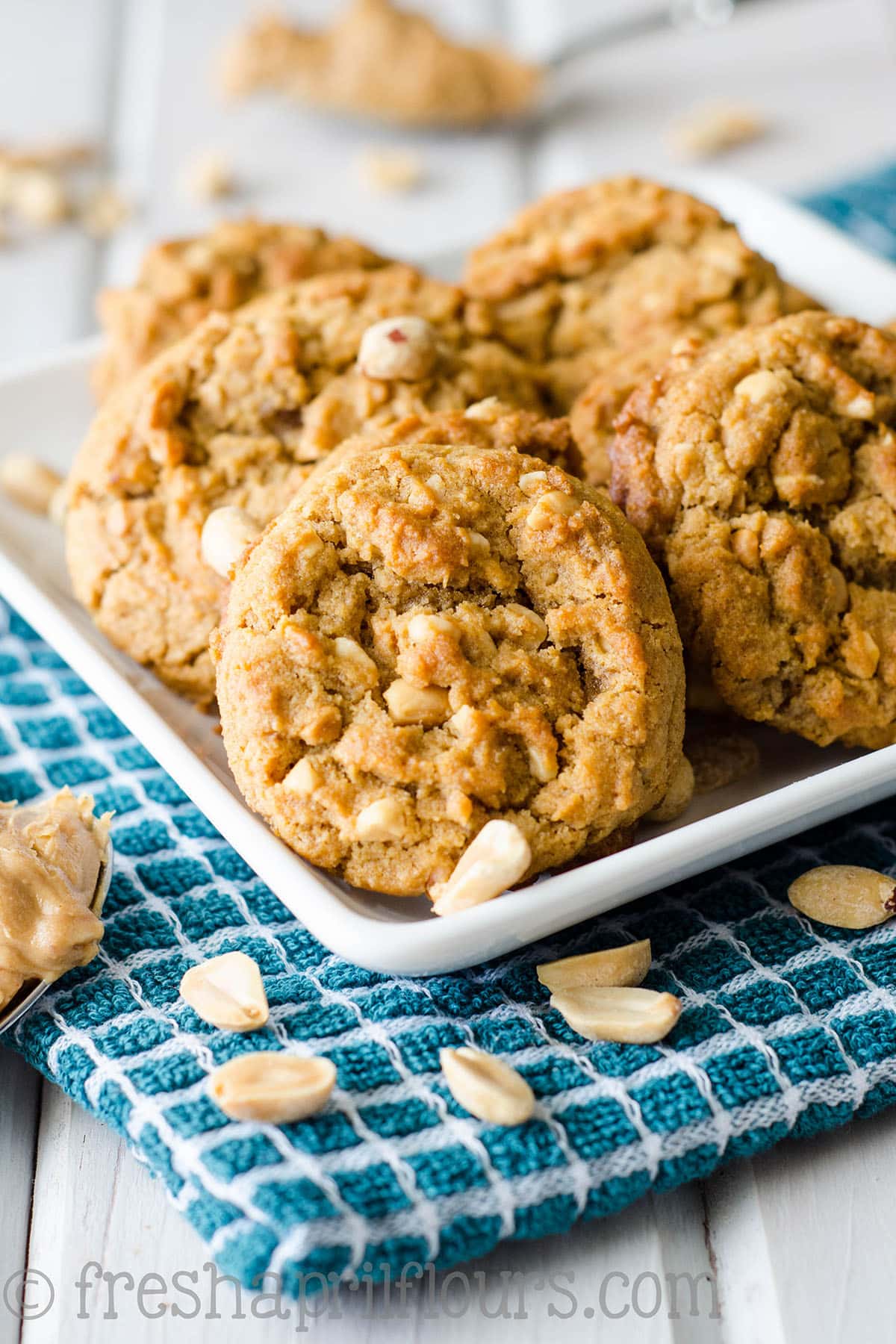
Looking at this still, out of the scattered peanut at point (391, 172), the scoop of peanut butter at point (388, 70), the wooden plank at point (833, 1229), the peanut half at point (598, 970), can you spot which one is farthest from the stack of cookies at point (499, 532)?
the scoop of peanut butter at point (388, 70)

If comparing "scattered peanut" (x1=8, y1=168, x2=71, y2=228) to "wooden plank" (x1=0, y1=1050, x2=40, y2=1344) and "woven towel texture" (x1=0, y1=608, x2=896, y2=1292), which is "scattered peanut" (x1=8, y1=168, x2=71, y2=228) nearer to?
"woven towel texture" (x1=0, y1=608, x2=896, y2=1292)

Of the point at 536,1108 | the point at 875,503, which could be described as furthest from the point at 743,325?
the point at 536,1108

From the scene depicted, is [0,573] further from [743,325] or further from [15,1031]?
[743,325]

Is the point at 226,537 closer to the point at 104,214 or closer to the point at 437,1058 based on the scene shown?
the point at 437,1058

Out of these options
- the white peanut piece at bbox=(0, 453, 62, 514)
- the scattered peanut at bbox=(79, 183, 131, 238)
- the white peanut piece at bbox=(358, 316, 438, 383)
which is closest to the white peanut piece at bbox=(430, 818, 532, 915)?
the white peanut piece at bbox=(358, 316, 438, 383)

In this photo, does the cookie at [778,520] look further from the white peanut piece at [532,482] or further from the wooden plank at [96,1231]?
the wooden plank at [96,1231]

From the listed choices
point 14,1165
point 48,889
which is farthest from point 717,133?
point 14,1165
